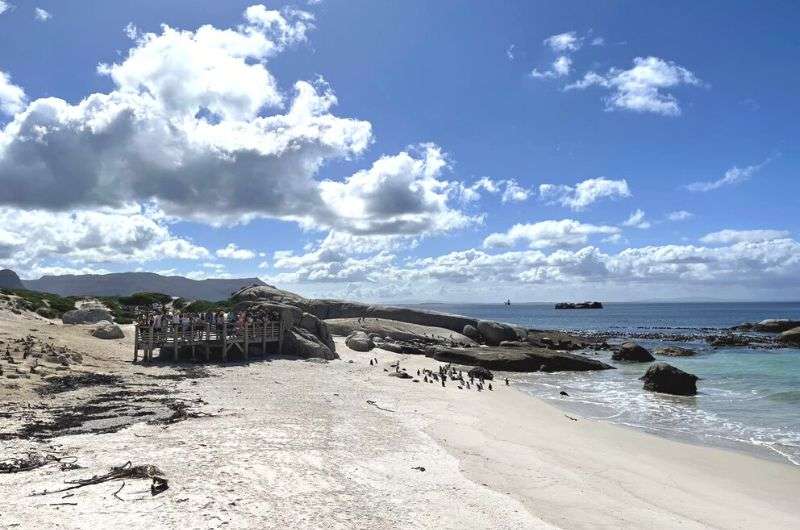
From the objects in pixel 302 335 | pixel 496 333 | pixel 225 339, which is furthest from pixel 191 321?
pixel 496 333

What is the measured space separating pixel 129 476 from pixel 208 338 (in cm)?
1956

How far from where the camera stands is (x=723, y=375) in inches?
1337

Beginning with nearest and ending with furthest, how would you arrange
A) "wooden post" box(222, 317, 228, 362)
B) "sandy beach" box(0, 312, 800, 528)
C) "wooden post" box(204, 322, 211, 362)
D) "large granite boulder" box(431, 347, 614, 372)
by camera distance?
"sandy beach" box(0, 312, 800, 528), "wooden post" box(204, 322, 211, 362), "wooden post" box(222, 317, 228, 362), "large granite boulder" box(431, 347, 614, 372)

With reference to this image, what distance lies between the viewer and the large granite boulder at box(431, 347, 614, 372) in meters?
35.2

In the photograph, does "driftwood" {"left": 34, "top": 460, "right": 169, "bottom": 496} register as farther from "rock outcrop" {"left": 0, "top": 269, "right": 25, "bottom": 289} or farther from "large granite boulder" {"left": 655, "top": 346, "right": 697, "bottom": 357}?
"rock outcrop" {"left": 0, "top": 269, "right": 25, "bottom": 289}

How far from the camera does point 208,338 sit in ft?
89.8

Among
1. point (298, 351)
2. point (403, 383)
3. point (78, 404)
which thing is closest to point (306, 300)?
point (298, 351)

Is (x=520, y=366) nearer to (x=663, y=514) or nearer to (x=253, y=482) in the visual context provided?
(x=663, y=514)

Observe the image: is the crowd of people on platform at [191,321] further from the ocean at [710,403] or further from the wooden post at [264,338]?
the ocean at [710,403]

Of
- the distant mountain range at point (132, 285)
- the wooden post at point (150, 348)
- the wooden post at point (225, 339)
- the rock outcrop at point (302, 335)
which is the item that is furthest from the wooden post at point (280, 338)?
the distant mountain range at point (132, 285)

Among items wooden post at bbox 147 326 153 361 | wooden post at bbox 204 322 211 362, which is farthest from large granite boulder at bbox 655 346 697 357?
wooden post at bbox 147 326 153 361

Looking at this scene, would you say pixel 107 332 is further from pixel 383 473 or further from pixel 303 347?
pixel 383 473

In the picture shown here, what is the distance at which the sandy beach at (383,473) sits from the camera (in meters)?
7.73

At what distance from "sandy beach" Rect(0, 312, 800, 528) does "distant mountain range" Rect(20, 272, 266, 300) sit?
150m
